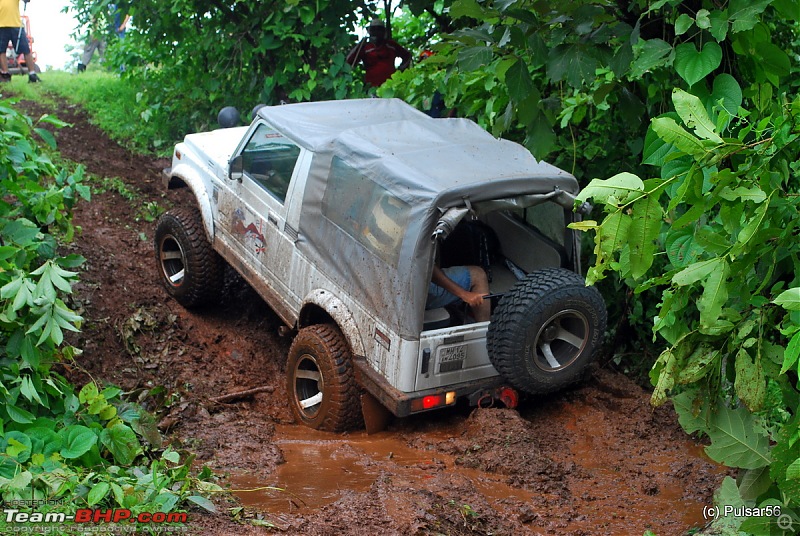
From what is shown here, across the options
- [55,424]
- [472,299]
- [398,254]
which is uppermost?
[398,254]

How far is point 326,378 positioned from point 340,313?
0.42 metres

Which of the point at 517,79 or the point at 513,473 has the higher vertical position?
the point at 517,79

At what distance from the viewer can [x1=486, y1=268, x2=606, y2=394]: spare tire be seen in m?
4.73

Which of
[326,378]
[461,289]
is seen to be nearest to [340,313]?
[326,378]

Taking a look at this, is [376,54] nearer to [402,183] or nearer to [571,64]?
[402,183]

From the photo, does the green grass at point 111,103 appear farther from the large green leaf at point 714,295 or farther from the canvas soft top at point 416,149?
the large green leaf at point 714,295

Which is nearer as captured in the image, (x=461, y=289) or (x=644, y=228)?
(x=644, y=228)

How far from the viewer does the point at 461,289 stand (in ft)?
16.7

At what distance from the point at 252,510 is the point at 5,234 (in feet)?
7.47

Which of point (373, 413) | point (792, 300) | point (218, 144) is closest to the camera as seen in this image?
point (792, 300)

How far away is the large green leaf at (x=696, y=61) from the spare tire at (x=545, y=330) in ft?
5.07

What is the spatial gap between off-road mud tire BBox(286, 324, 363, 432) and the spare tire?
0.95 meters

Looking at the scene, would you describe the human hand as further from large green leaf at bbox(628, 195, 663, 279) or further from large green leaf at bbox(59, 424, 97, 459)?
large green leaf at bbox(628, 195, 663, 279)

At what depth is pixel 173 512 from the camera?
3.53 metres
